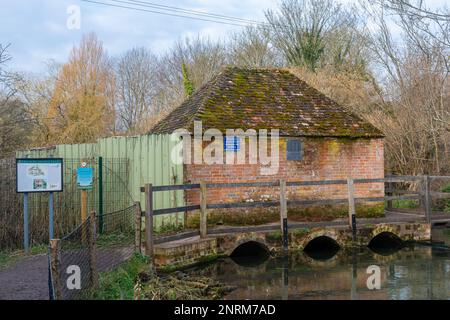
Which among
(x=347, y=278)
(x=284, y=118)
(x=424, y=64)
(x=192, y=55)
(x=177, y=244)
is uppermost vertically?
(x=192, y=55)

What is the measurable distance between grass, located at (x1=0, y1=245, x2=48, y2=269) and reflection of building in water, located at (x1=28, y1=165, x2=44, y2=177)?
61.1 inches

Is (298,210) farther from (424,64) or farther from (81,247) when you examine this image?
(424,64)

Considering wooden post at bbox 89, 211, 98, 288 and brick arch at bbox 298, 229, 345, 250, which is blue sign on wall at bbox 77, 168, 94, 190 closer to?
wooden post at bbox 89, 211, 98, 288

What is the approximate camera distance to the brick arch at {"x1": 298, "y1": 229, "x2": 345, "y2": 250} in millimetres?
11781

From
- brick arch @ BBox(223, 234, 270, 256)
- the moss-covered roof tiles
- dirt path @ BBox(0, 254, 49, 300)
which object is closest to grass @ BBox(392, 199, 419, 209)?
the moss-covered roof tiles

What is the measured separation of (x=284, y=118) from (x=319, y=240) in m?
3.56

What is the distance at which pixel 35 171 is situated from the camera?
9.74 meters

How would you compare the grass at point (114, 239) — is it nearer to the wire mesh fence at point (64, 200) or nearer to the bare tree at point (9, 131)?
the wire mesh fence at point (64, 200)

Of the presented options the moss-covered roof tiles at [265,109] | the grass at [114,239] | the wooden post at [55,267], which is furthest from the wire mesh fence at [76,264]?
the moss-covered roof tiles at [265,109]

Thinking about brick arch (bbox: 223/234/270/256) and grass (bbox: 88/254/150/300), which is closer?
grass (bbox: 88/254/150/300)
